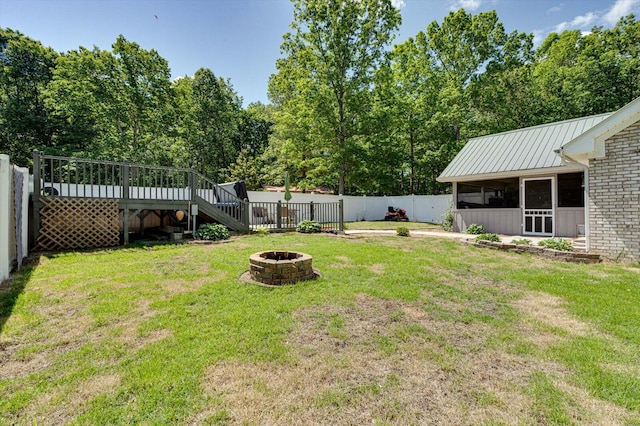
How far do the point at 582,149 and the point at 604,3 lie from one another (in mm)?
16501

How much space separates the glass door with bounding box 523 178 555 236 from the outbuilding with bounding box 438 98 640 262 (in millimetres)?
28

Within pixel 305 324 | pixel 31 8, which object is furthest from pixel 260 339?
pixel 31 8

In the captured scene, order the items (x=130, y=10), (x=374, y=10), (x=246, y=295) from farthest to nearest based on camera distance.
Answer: (x=374, y=10) → (x=130, y=10) → (x=246, y=295)

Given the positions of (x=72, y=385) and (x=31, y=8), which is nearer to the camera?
(x=72, y=385)

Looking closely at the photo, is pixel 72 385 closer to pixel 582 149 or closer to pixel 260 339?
pixel 260 339

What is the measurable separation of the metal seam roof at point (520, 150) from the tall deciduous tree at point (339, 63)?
28.0ft

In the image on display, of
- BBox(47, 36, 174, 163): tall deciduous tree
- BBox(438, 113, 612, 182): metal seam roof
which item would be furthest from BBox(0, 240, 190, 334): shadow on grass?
BBox(47, 36, 174, 163): tall deciduous tree

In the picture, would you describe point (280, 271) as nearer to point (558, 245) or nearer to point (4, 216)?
point (4, 216)

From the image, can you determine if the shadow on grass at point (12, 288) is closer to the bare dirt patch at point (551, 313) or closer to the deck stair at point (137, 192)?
the deck stair at point (137, 192)

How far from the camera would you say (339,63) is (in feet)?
63.7

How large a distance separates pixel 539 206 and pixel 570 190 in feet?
3.26

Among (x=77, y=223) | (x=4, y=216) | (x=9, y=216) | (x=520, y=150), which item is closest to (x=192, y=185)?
(x=77, y=223)

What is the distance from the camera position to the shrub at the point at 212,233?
8977mm

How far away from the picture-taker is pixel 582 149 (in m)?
6.45
